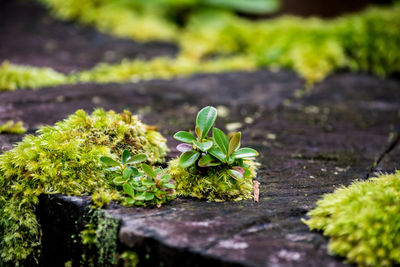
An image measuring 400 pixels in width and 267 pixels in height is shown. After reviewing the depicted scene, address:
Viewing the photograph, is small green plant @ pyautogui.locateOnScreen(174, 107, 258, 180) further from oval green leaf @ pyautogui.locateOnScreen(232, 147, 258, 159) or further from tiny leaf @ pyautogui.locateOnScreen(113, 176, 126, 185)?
tiny leaf @ pyautogui.locateOnScreen(113, 176, 126, 185)

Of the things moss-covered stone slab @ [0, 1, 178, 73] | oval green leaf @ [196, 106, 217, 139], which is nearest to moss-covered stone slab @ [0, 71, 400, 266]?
oval green leaf @ [196, 106, 217, 139]

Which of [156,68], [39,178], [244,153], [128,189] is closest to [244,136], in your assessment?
[244,153]

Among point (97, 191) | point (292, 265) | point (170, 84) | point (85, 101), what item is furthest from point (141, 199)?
point (170, 84)

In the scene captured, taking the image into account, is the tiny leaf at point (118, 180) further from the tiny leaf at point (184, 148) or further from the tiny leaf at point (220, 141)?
the tiny leaf at point (220, 141)

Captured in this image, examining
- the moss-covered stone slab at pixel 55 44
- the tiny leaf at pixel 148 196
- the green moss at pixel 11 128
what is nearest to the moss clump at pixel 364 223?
the tiny leaf at pixel 148 196

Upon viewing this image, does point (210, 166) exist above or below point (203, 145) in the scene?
below

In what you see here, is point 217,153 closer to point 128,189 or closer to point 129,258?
point 128,189
